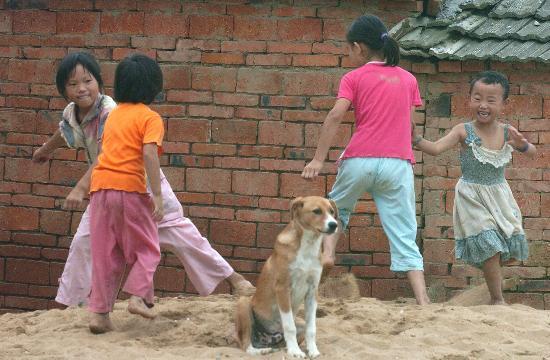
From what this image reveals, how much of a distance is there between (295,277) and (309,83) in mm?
3015

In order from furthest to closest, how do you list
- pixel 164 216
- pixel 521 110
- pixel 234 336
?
pixel 521 110 < pixel 164 216 < pixel 234 336

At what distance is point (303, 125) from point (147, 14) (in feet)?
4.69

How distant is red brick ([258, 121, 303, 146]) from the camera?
8.46 metres

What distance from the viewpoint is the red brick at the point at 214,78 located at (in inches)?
336

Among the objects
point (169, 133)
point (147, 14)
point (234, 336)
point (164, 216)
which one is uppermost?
point (147, 14)

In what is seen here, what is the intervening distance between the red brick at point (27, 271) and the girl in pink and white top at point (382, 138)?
2.81m

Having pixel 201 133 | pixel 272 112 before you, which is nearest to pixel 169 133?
pixel 201 133

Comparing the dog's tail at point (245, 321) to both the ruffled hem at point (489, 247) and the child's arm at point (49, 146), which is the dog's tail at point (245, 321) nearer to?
the child's arm at point (49, 146)

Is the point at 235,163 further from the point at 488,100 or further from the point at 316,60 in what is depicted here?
the point at 488,100

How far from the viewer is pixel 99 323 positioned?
20.6 ft

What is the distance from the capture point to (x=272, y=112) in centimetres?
849

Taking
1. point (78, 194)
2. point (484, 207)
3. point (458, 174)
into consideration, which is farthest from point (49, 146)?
point (458, 174)

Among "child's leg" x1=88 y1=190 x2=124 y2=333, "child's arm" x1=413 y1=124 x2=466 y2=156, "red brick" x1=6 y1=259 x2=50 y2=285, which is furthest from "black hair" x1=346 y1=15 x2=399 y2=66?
"red brick" x1=6 y1=259 x2=50 y2=285

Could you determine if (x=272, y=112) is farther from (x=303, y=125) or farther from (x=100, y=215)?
(x=100, y=215)
